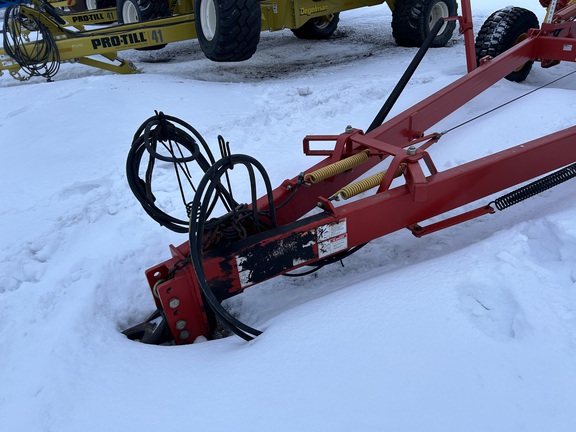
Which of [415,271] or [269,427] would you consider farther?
[415,271]

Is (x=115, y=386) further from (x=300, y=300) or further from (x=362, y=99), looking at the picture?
(x=362, y=99)

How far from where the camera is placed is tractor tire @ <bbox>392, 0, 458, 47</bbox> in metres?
7.04

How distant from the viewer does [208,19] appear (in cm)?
593

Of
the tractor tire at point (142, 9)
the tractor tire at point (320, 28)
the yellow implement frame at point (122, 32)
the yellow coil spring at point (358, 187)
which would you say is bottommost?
the yellow coil spring at point (358, 187)

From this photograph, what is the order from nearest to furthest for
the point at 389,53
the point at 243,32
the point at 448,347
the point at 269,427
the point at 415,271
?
the point at 269,427
the point at 448,347
the point at 415,271
the point at 243,32
the point at 389,53

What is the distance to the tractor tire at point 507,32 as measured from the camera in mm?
4770

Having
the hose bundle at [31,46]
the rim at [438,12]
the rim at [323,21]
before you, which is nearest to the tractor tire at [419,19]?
the rim at [438,12]

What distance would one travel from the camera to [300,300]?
8.14 feet

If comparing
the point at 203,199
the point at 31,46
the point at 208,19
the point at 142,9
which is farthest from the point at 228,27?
the point at 203,199

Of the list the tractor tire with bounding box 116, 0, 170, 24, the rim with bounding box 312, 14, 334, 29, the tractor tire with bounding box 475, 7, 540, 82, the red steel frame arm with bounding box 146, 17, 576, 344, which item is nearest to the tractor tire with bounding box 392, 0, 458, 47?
the rim with bounding box 312, 14, 334, 29

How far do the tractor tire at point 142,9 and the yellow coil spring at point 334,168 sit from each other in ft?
20.0

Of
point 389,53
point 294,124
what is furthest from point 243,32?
point 389,53

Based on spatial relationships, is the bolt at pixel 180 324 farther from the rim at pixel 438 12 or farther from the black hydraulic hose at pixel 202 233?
the rim at pixel 438 12

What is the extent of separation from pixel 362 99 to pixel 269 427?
155 inches
